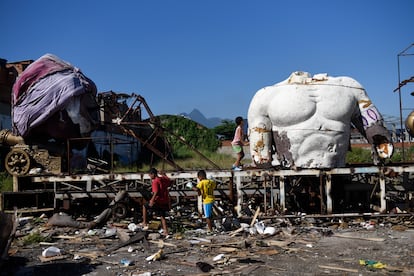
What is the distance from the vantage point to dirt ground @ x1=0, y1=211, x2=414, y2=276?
6316 mm

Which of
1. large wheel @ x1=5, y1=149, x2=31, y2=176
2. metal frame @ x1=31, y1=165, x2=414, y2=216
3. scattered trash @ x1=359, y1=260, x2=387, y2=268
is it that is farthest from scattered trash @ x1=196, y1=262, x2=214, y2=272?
large wheel @ x1=5, y1=149, x2=31, y2=176

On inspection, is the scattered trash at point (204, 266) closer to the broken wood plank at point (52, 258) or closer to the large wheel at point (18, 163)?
the broken wood plank at point (52, 258)

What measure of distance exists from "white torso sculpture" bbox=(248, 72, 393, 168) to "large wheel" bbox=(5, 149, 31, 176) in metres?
6.06

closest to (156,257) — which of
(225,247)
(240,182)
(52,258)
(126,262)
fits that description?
(126,262)

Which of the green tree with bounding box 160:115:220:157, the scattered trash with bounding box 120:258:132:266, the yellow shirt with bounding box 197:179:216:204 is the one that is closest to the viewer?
the scattered trash with bounding box 120:258:132:266

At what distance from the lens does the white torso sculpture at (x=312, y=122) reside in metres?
9.67

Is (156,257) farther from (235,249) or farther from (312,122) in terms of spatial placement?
(312,122)

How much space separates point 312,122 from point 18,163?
7669 millimetres

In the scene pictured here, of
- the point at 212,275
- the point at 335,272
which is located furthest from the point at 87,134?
the point at 335,272

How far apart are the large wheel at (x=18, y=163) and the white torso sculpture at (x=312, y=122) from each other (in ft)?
19.9

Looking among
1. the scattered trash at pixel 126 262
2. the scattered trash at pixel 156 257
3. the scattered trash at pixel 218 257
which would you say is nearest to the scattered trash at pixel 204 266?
the scattered trash at pixel 218 257

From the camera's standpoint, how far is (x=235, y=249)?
24.1 feet

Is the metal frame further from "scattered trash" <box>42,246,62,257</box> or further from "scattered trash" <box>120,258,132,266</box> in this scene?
"scattered trash" <box>120,258,132,266</box>

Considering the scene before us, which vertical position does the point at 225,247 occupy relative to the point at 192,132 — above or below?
below
